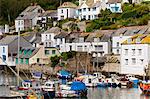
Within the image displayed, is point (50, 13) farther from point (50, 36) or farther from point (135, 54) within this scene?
point (135, 54)

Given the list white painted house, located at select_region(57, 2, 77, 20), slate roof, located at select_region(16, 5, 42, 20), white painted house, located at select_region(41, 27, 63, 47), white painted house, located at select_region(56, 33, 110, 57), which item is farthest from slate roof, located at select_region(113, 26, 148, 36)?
slate roof, located at select_region(16, 5, 42, 20)

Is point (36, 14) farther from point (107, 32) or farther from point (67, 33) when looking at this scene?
point (107, 32)

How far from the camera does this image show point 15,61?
61219 millimetres

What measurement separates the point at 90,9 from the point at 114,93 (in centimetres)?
3386

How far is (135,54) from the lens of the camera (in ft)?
157

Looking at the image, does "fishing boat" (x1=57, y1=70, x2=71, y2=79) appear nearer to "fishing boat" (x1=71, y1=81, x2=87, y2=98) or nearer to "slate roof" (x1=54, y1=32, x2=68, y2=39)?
"slate roof" (x1=54, y1=32, x2=68, y2=39)

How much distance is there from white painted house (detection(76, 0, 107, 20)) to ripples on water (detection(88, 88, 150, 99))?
1187 inches

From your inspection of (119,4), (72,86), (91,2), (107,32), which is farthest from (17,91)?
(91,2)

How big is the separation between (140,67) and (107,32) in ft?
36.4

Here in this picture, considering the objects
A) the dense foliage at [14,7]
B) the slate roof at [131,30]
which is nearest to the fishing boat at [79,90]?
the slate roof at [131,30]

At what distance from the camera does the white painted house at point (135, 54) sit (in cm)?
4681

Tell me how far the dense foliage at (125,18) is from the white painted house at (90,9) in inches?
124

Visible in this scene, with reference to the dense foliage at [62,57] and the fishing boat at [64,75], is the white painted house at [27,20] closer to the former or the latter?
the dense foliage at [62,57]

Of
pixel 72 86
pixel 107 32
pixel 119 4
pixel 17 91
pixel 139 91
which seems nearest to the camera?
pixel 17 91
